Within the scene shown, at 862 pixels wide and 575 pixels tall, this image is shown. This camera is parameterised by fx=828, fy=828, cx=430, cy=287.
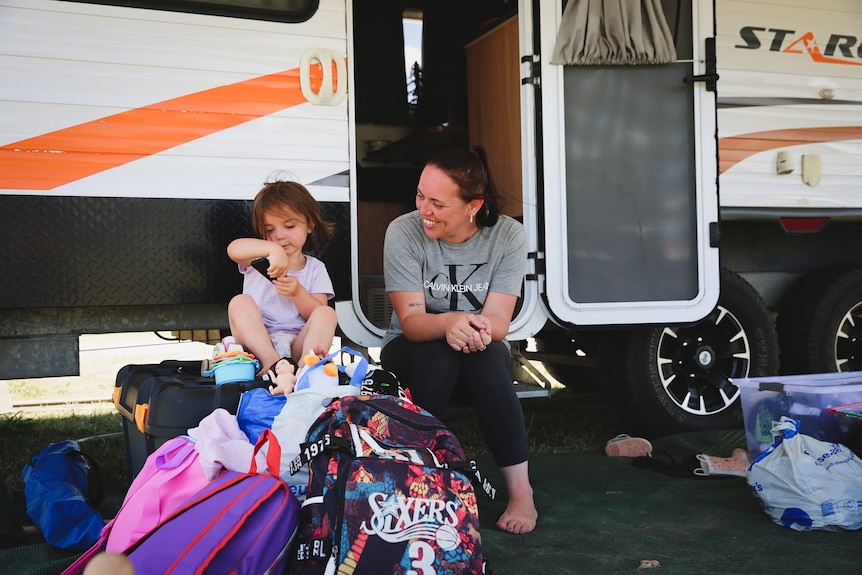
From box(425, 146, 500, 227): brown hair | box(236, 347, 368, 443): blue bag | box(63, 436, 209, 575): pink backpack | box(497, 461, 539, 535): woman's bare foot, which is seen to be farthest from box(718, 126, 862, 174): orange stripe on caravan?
box(63, 436, 209, 575): pink backpack

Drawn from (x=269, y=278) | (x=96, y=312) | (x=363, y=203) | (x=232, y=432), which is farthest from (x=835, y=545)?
(x=363, y=203)

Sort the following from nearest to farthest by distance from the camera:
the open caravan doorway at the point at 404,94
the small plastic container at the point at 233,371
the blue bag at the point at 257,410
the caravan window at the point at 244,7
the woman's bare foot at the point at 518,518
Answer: the blue bag at the point at 257,410 < the small plastic container at the point at 233,371 < the woman's bare foot at the point at 518,518 < the caravan window at the point at 244,7 < the open caravan doorway at the point at 404,94

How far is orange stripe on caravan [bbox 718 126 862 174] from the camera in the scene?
3.70 meters

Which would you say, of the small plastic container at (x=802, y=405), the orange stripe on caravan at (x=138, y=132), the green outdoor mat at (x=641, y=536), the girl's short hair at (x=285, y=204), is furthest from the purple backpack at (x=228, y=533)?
the small plastic container at (x=802, y=405)

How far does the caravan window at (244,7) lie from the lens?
2.80 m

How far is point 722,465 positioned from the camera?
312 centimetres

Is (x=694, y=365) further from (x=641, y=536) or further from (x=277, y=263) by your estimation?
(x=277, y=263)

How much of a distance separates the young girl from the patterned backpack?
2.30 feet

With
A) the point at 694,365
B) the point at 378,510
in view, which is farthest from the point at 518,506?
the point at 694,365

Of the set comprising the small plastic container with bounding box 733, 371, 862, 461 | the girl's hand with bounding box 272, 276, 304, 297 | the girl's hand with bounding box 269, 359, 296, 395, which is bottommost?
the small plastic container with bounding box 733, 371, 862, 461

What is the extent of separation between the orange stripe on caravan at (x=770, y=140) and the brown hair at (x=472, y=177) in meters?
1.37

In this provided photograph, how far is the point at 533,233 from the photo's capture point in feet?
10.4

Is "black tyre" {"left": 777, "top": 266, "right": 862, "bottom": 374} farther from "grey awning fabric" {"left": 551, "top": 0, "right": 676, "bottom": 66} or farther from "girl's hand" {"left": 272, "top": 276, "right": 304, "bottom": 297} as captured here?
"girl's hand" {"left": 272, "top": 276, "right": 304, "bottom": 297}

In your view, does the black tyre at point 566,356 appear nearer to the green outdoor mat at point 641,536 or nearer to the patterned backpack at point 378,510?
the green outdoor mat at point 641,536
